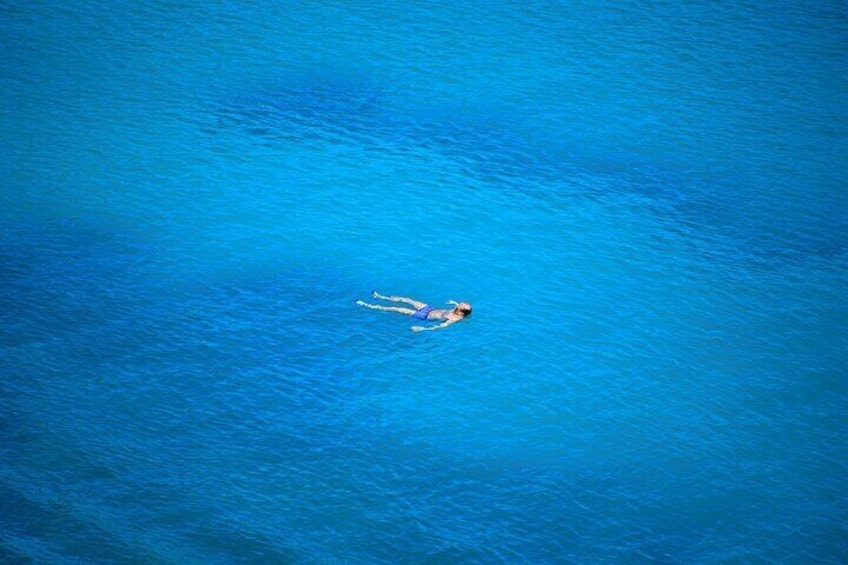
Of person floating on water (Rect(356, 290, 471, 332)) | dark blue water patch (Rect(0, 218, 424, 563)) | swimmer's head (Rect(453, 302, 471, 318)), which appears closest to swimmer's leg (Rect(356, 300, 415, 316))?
person floating on water (Rect(356, 290, 471, 332))

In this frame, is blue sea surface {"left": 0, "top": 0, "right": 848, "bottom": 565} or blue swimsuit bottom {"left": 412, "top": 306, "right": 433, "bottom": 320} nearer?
blue sea surface {"left": 0, "top": 0, "right": 848, "bottom": 565}

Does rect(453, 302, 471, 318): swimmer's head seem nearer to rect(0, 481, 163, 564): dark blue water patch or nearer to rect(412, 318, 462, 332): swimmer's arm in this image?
rect(412, 318, 462, 332): swimmer's arm

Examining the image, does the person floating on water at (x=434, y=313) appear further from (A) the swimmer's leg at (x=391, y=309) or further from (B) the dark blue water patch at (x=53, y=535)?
(B) the dark blue water patch at (x=53, y=535)

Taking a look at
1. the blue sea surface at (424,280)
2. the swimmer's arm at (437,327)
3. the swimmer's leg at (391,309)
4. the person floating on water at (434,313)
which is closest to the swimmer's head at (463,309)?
the person floating on water at (434,313)

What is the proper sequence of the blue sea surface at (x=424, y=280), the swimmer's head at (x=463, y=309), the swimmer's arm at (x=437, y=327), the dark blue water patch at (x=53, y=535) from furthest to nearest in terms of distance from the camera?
the swimmer's head at (x=463, y=309), the swimmer's arm at (x=437, y=327), the blue sea surface at (x=424, y=280), the dark blue water patch at (x=53, y=535)

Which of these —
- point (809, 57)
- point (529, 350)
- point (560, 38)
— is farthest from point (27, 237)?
point (809, 57)

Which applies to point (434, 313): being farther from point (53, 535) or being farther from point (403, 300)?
point (53, 535)
